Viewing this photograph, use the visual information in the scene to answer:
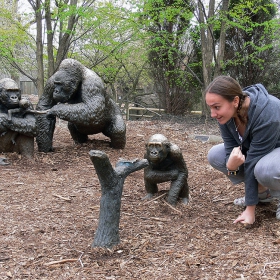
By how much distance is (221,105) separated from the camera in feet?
8.34

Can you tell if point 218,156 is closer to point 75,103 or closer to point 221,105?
point 221,105

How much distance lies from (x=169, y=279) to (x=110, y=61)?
12.8 metres

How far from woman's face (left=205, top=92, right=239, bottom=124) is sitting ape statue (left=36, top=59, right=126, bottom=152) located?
8.55 ft

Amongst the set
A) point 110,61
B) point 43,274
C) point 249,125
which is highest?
point 110,61

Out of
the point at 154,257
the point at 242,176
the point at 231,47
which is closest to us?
the point at 154,257

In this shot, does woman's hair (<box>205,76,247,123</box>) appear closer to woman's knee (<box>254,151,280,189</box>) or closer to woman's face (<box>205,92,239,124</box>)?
woman's face (<box>205,92,239,124</box>)

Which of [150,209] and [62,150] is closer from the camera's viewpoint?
[150,209]

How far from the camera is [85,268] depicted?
7.24 ft

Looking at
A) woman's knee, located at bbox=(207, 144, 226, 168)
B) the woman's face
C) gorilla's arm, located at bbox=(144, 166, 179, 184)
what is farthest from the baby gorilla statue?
the woman's face

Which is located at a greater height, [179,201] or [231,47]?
[231,47]

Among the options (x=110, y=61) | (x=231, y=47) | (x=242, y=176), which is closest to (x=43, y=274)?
(x=242, y=176)

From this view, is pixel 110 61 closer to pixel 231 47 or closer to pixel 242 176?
pixel 231 47

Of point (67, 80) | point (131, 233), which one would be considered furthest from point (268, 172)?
point (67, 80)

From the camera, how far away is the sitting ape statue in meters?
4.86
